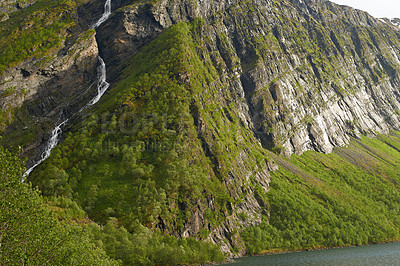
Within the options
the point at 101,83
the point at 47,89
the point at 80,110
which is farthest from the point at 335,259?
the point at 47,89

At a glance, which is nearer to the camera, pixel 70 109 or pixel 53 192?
pixel 53 192

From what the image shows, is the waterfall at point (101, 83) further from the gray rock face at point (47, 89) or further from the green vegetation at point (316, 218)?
the green vegetation at point (316, 218)

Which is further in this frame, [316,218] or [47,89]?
[47,89]

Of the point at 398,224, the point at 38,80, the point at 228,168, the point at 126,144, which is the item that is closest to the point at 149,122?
the point at 126,144

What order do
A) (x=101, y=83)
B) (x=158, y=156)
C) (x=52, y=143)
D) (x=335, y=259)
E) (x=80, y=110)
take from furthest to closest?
(x=101, y=83)
(x=80, y=110)
(x=52, y=143)
(x=158, y=156)
(x=335, y=259)

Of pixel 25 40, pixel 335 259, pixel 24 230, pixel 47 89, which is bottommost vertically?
pixel 335 259

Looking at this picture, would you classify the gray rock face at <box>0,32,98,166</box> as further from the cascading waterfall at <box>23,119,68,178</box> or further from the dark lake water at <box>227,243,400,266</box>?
the dark lake water at <box>227,243,400,266</box>

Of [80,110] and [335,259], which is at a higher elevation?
[80,110]

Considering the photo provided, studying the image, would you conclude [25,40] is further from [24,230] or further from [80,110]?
[24,230]

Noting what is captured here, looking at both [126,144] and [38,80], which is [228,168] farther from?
[38,80]

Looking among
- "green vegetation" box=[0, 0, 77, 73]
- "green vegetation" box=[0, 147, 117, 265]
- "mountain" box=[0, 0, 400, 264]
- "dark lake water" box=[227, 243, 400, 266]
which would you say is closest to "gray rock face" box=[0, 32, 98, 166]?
"mountain" box=[0, 0, 400, 264]

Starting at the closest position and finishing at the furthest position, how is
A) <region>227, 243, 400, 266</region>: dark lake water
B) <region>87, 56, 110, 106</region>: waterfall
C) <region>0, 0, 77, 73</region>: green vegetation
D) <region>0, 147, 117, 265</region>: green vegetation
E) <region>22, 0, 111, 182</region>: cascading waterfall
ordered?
<region>0, 147, 117, 265</region>: green vegetation
<region>227, 243, 400, 266</region>: dark lake water
<region>22, 0, 111, 182</region>: cascading waterfall
<region>0, 0, 77, 73</region>: green vegetation
<region>87, 56, 110, 106</region>: waterfall
